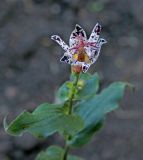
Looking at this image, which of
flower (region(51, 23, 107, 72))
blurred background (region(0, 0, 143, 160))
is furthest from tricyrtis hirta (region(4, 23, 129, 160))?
blurred background (region(0, 0, 143, 160))

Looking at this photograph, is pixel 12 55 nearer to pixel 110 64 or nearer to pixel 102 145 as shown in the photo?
pixel 110 64

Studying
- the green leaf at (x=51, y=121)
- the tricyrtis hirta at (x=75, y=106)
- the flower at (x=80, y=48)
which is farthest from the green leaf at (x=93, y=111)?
the flower at (x=80, y=48)

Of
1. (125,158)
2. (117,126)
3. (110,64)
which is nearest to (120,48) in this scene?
(110,64)

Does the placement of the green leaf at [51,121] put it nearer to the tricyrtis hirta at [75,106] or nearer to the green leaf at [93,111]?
the tricyrtis hirta at [75,106]

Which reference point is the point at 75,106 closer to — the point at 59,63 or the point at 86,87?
the point at 86,87

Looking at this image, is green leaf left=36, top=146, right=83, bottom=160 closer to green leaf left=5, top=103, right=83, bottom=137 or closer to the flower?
green leaf left=5, top=103, right=83, bottom=137


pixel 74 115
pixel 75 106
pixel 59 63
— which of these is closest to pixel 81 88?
pixel 74 115

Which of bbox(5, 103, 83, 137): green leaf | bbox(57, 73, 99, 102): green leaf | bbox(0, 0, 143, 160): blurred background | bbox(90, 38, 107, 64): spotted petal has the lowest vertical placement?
bbox(5, 103, 83, 137): green leaf
